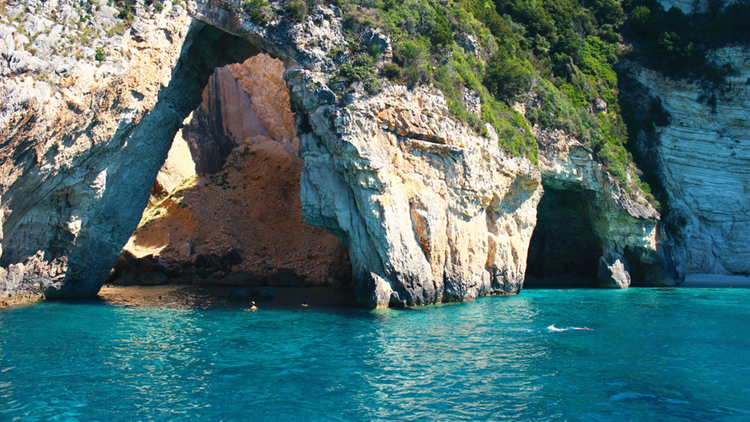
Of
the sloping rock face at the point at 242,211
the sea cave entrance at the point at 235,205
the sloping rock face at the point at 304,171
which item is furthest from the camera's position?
the sloping rock face at the point at 242,211

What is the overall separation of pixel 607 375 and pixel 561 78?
2879 centimetres

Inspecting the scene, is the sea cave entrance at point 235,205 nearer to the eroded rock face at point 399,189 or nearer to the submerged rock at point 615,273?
the eroded rock face at point 399,189

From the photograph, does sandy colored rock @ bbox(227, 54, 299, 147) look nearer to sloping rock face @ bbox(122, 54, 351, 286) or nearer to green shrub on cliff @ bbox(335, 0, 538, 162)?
sloping rock face @ bbox(122, 54, 351, 286)

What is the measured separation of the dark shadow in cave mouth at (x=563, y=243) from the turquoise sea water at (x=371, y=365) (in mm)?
14480

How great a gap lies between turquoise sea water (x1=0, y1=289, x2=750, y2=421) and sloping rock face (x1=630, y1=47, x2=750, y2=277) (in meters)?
16.6

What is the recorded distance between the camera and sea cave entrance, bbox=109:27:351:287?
35.8 meters

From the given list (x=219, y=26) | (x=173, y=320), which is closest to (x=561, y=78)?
(x=219, y=26)

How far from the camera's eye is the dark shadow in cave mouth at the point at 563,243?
36.4m

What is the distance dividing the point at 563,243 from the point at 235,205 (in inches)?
1100

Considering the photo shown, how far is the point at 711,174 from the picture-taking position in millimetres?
37312

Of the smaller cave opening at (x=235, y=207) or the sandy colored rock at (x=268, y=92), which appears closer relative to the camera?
the smaller cave opening at (x=235, y=207)

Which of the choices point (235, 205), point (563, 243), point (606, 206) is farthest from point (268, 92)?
point (606, 206)

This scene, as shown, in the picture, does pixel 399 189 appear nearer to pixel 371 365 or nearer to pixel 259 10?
pixel 259 10

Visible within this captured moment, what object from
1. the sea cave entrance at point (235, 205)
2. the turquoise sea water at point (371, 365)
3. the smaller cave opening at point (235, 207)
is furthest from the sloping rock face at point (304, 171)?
the smaller cave opening at point (235, 207)
